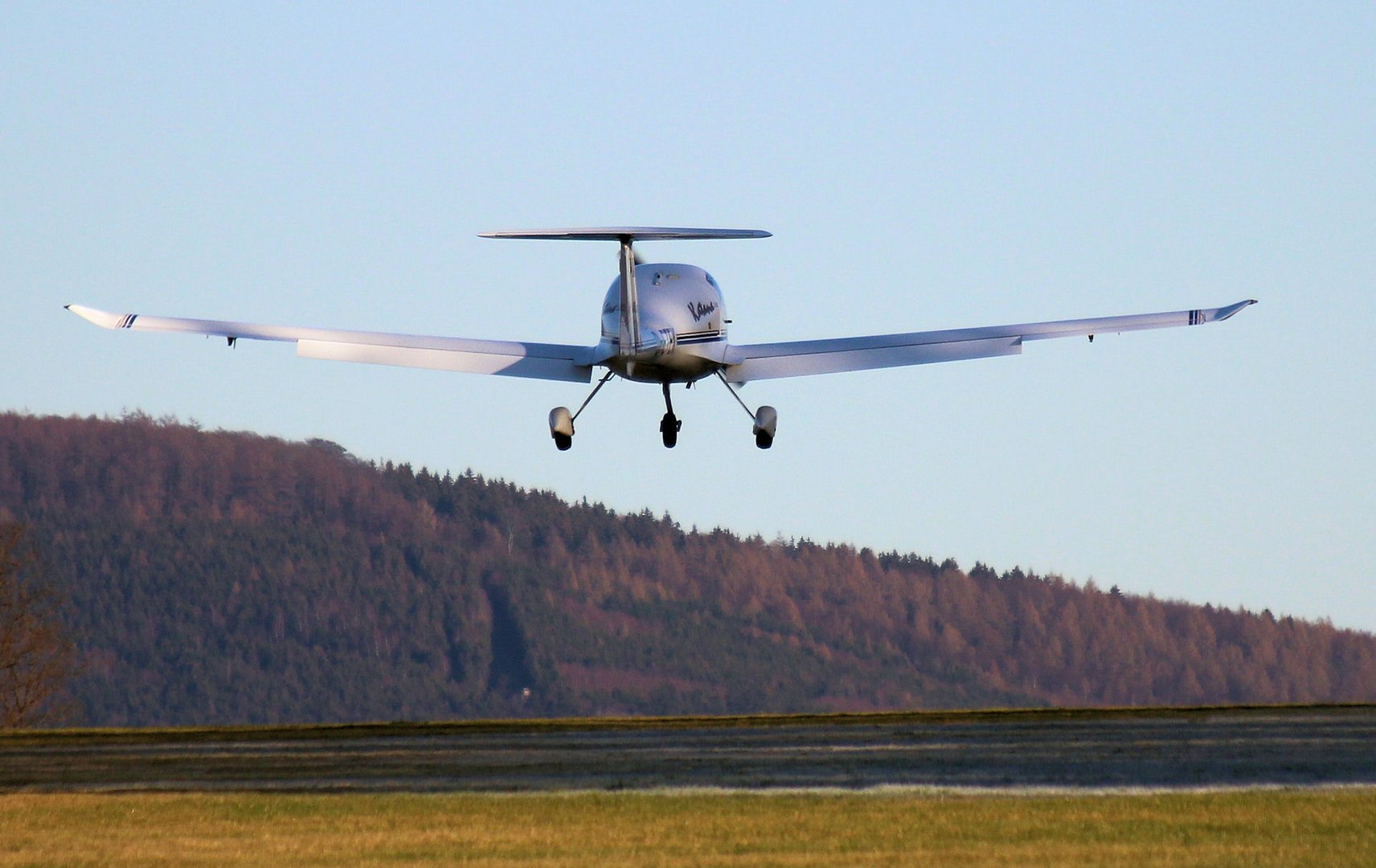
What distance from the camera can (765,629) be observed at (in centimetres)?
19725

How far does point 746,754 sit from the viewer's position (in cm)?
3706

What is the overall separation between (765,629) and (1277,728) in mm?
158153

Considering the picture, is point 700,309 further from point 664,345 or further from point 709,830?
point 709,830

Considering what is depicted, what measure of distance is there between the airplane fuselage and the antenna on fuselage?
12.1 inches

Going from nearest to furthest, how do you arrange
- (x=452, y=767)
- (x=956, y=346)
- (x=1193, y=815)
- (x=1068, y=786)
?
(x=1193, y=815) < (x=1068, y=786) < (x=452, y=767) < (x=956, y=346)

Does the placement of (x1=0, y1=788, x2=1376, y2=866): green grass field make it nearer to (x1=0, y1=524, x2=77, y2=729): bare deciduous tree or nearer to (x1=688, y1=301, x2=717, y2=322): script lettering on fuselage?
(x1=688, y1=301, x2=717, y2=322): script lettering on fuselage

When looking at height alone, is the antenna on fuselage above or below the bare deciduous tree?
above

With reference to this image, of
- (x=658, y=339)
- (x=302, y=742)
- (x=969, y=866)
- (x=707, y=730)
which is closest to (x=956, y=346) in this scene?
(x=658, y=339)

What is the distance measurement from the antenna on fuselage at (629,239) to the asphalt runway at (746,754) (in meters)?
8.61

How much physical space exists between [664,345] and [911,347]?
19.1ft

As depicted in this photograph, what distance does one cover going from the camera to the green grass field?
24672 millimetres

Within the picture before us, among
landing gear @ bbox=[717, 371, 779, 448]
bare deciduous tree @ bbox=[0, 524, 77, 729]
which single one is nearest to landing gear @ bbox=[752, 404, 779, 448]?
landing gear @ bbox=[717, 371, 779, 448]

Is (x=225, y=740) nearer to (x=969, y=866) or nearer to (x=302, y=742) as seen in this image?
(x=302, y=742)

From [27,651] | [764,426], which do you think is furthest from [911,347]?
[27,651]
